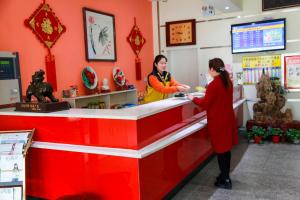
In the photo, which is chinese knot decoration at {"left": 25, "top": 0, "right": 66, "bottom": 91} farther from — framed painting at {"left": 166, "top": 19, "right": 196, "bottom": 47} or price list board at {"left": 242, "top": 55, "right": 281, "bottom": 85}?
price list board at {"left": 242, "top": 55, "right": 281, "bottom": 85}

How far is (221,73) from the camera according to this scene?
3027mm

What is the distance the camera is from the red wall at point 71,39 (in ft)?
12.1

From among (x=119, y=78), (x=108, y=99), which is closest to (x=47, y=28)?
(x=108, y=99)

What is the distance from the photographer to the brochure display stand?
2.56 m

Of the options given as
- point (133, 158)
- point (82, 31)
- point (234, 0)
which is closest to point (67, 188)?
point (133, 158)

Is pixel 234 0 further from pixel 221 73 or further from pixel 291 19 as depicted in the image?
pixel 221 73

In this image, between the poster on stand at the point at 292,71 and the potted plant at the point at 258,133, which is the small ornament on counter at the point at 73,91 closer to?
the potted plant at the point at 258,133

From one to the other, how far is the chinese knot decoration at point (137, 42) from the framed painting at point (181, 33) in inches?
25.1

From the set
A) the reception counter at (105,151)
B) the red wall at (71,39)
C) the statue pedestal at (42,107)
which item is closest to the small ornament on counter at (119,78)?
the red wall at (71,39)

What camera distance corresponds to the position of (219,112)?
9.95ft

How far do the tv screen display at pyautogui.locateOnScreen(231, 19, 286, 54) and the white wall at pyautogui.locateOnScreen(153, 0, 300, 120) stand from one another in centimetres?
13

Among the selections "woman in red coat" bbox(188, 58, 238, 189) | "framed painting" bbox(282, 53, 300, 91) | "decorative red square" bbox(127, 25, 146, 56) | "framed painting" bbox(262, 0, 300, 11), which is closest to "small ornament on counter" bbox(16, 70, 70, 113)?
"woman in red coat" bbox(188, 58, 238, 189)

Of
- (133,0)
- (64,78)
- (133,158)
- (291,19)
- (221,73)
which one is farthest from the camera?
(133,0)

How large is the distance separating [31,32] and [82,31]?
1006 mm
